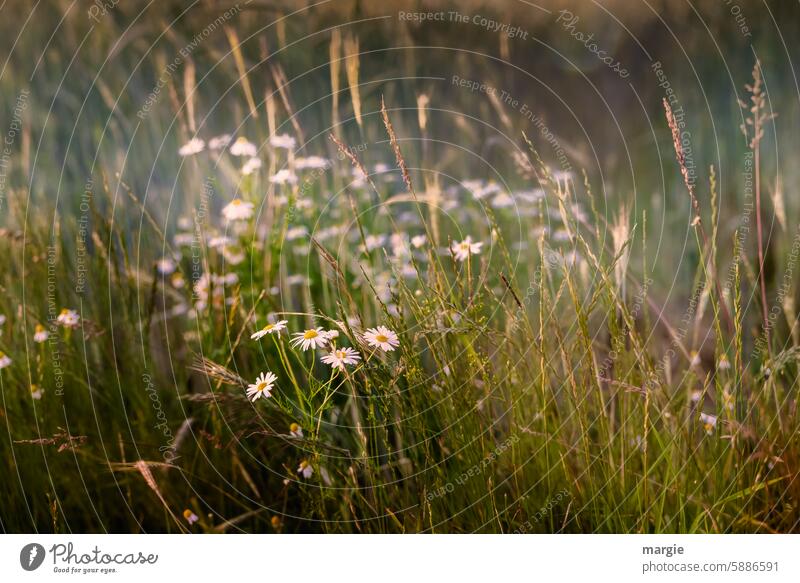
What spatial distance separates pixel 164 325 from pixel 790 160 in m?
1.61

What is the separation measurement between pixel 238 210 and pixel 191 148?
0.20m

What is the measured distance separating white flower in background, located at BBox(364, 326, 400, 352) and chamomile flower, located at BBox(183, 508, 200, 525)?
2.00 feet

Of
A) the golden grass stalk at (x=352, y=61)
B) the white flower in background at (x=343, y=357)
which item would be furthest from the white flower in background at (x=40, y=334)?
the golden grass stalk at (x=352, y=61)

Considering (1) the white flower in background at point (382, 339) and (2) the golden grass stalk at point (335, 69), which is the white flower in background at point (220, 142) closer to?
(2) the golden grass stalk at point (335, 69)

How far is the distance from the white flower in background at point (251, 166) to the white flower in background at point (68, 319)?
1.74 feet

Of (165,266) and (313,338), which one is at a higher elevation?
(165,266)

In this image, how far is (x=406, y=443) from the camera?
1.52 m

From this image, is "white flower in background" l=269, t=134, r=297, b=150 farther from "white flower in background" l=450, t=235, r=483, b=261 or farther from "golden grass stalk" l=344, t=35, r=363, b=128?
"white flower in background" l=450, t=235, r=483, b=261

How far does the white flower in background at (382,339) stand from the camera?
1.43 meters

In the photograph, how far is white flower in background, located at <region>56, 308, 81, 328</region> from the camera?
168 centimetres

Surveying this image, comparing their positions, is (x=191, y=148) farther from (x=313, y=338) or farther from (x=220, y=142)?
(x=313, y=338)

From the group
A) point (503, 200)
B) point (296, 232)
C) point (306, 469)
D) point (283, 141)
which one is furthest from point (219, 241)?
point (503, 200)

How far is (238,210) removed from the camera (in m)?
1.76

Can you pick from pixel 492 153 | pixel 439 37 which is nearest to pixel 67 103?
pixel 439 37
